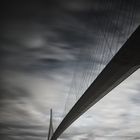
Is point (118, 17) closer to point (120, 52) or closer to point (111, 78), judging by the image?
point (111, 78)

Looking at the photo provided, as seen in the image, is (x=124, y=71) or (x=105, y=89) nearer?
(x=124, y=71)

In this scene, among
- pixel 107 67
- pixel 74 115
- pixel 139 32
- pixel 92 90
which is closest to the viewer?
pixel 139 32

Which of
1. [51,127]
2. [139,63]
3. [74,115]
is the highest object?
[51,127]

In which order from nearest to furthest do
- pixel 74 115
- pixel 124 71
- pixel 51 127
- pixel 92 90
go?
pixel 124 71
pixel 92 90
pixel 74 115
pixel 51 127

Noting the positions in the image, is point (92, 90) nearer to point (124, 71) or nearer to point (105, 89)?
point (105, 89)

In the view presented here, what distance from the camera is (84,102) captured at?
29.2ft

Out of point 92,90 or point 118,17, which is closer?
point 118,17

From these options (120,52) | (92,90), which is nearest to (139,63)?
(120,52)

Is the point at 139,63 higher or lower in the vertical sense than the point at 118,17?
lower

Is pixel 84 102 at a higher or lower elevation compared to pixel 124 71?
higher

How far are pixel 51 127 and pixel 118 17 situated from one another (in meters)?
23.3

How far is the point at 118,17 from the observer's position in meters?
6.16

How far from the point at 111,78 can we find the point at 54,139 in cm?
1685

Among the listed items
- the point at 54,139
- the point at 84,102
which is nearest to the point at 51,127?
the point at 54,139
